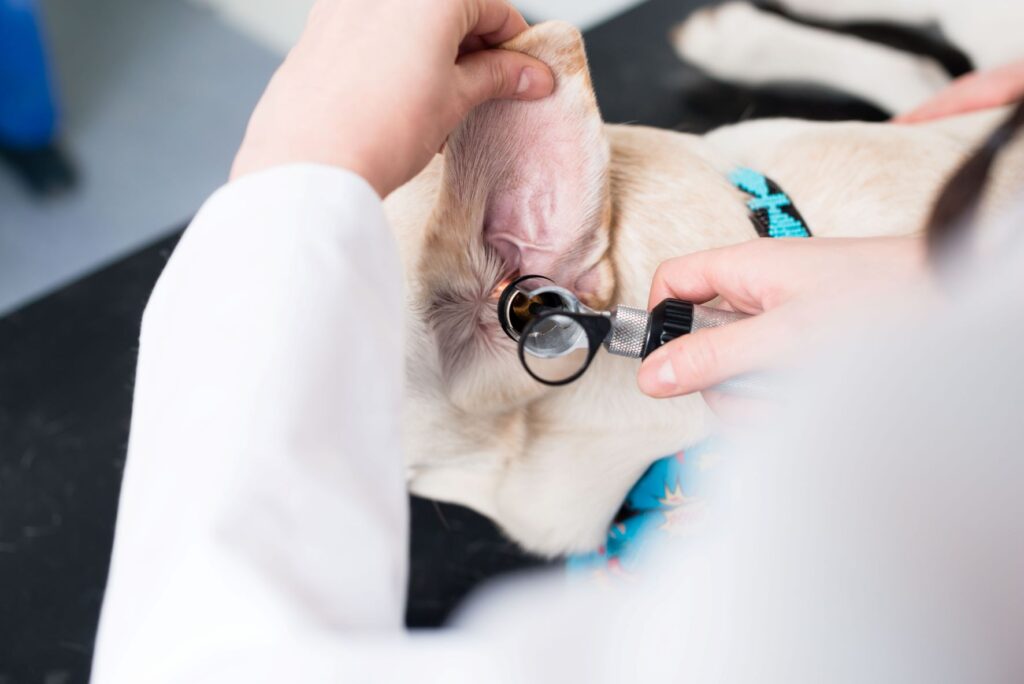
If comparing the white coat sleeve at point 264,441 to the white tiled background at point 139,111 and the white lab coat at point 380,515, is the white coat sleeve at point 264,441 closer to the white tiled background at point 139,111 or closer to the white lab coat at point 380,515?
the white lab coat at point 380,515

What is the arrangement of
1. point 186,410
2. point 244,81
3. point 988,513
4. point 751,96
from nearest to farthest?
point 988,513, point 186,410, point 751,96, point 244,81

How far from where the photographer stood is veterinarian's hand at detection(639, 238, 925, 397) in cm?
49

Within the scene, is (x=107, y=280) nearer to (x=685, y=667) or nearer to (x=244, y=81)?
(x=685, y=667)

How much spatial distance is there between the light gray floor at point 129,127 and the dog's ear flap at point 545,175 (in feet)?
4.72

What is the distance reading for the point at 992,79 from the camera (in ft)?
3.68

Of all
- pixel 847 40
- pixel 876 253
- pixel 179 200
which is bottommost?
pixel 179 200

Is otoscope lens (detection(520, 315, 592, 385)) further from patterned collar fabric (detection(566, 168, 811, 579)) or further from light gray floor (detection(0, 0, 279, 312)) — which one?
light gray floor (detection(0, 0, 279, 312))

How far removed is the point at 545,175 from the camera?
2.00 feet

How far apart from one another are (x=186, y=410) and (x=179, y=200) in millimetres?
1836

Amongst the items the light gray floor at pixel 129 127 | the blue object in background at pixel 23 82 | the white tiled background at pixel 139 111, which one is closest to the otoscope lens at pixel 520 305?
the white tiled background at pixel 139 111

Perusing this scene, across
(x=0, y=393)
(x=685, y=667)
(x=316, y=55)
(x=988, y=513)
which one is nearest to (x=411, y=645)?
(x=685, y=667)

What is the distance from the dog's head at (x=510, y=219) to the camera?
0.57m

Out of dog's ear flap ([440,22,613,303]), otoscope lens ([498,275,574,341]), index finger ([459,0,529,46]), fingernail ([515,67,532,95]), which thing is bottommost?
otoscope lens ([498,275,574,341])

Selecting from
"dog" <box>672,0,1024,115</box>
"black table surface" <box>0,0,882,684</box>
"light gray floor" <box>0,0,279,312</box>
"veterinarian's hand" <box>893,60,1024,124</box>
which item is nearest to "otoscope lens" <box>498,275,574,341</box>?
"black table surface" <box>0,0,882,684</box>
